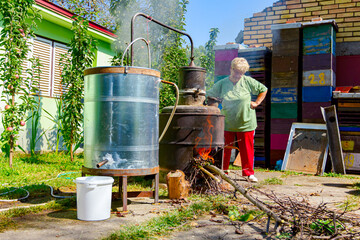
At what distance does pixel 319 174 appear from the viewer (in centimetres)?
653

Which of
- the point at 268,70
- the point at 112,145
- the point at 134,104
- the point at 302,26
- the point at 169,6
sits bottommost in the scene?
the point at 112,145

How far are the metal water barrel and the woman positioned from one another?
201cm

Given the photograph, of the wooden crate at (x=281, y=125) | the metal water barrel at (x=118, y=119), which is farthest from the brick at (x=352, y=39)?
the metal water barrel at (x=118, y=119)

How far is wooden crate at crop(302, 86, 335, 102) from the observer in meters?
7.05

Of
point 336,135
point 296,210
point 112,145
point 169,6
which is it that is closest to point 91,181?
point 112,145

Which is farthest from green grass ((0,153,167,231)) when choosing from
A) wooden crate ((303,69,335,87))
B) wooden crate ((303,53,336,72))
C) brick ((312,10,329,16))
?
brick ((312,10,329,16))

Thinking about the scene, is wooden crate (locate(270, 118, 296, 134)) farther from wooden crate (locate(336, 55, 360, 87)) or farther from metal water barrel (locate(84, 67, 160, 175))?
metal water barrel (locate(84, 67, 160, 175))

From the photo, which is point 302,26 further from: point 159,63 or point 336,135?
point 159,63

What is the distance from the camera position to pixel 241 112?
5.16 meters

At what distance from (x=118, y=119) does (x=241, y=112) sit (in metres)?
2.34

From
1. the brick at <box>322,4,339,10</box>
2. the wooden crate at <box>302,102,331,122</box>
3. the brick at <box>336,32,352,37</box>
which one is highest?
the brick at <box>322,4,339,10</box>

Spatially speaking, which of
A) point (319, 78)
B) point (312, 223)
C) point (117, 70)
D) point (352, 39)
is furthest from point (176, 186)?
point (352, 39)

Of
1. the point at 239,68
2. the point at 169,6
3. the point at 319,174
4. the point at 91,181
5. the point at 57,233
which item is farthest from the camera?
the point at 169,6

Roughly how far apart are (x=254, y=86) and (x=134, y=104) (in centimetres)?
249
